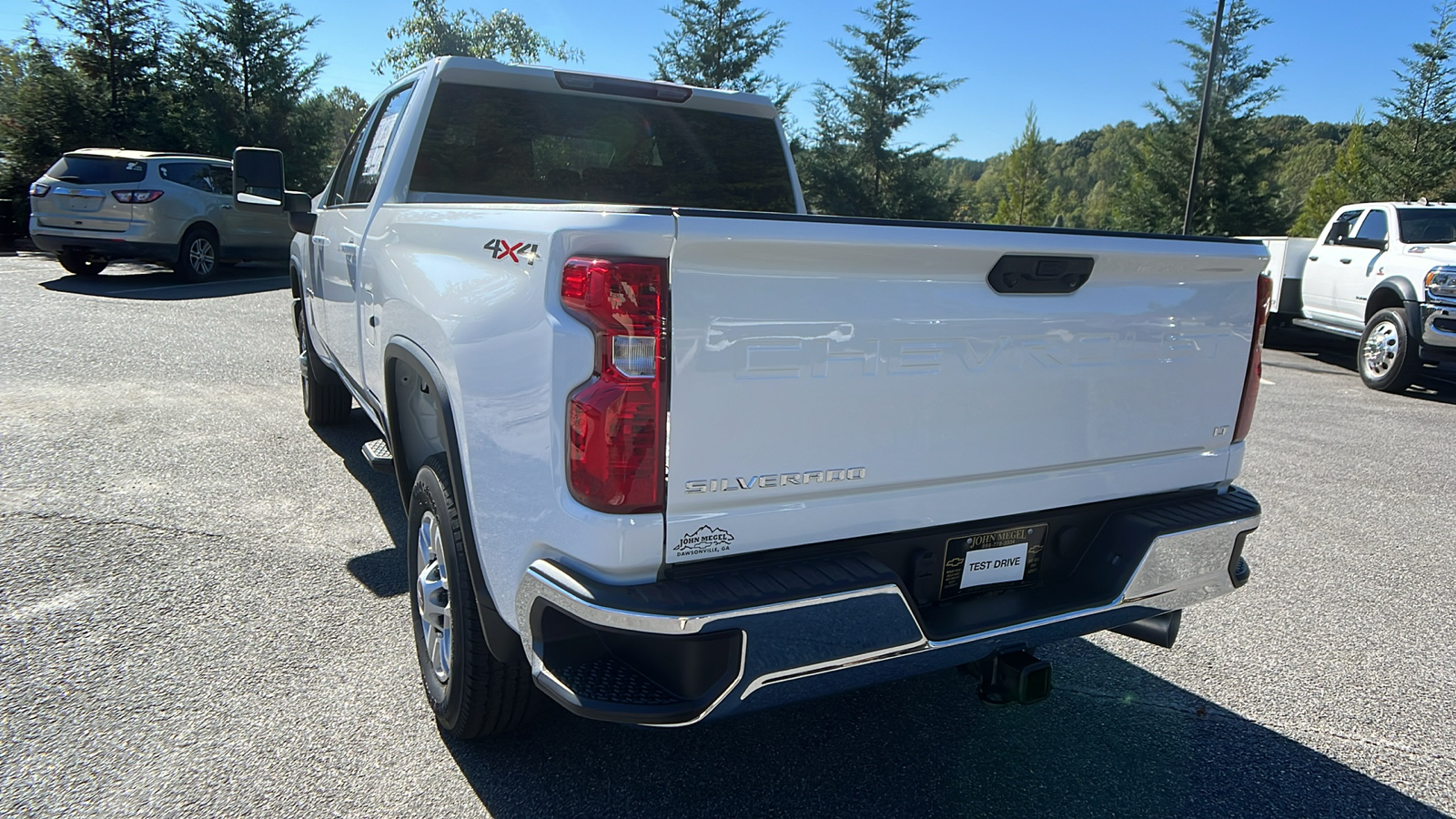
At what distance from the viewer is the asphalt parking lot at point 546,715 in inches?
101

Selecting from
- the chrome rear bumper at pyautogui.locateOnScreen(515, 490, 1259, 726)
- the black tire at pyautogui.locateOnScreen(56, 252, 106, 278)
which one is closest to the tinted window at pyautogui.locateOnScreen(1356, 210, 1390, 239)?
the chrome rear bumper at pyautogui.locateOnScreen(515, 490, 1259, 726)

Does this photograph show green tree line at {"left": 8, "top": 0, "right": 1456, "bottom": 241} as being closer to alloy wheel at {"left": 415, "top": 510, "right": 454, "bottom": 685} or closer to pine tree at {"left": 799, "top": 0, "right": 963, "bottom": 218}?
pine tree at {"left": 799, "top": 0, "right": 963, "bottom": 218}

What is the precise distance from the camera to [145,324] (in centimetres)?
995

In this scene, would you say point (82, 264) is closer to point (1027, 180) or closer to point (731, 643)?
point (731, 643)

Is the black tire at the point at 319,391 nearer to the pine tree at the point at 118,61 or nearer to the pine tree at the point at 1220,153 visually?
the pine tree at the point at 118,61

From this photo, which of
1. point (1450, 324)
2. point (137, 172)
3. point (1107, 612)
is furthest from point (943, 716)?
point (137, 172)

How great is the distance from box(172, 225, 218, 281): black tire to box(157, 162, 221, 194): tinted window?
2.01 ft

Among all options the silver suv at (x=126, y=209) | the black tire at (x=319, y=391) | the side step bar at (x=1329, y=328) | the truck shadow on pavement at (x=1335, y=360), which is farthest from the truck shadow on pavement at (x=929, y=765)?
the silver suv at (x=126, y=209)

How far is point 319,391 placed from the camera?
20.0 feet

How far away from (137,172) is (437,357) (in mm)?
13021

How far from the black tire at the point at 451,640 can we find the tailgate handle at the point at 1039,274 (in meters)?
1.54

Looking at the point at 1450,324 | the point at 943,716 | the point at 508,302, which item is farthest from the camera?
the point at 1450,324

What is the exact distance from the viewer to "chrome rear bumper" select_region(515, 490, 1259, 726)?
6.20 feet

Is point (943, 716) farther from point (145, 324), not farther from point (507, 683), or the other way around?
point (145, 324)
